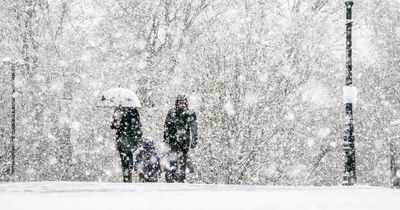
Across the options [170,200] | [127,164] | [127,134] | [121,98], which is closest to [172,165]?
[127,164]

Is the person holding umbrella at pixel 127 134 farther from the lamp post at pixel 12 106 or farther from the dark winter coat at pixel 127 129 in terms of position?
the lamp post at pixel 12 106

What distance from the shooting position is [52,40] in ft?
75.0

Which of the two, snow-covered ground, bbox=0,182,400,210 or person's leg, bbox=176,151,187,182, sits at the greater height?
snow-covered ground, bbox=0,182,400,210

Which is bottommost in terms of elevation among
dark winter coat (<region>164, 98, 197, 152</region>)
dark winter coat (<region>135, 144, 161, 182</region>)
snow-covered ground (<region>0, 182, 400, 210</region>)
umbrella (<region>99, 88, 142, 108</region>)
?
dark winter coat (<region>135, 144, 161, 182</region>)

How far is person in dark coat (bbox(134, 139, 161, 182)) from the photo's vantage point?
13.8m

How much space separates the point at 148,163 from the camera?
45.8ft

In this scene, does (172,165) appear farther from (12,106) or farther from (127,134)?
(12,106)

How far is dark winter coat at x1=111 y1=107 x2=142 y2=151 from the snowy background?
118 inches

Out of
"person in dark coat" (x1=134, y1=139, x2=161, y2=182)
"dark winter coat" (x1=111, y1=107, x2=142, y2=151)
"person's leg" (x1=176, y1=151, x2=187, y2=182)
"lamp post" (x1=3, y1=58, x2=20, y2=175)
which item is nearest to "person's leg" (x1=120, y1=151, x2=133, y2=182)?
"dark winter coat" (x1=111, y1=107, x2=142, y2=151)

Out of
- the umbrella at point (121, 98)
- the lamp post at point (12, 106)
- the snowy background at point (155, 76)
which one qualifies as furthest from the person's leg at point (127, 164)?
the lamp post at point (12, 106)

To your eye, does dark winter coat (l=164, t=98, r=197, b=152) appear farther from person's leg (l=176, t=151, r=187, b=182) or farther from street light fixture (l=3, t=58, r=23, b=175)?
street light fixture (l=3, t=58, r=23, b=175)

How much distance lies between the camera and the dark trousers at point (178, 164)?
41.7ft

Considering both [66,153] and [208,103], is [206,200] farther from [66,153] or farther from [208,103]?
[66,153]

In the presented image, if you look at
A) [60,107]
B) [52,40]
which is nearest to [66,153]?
[60,107]
